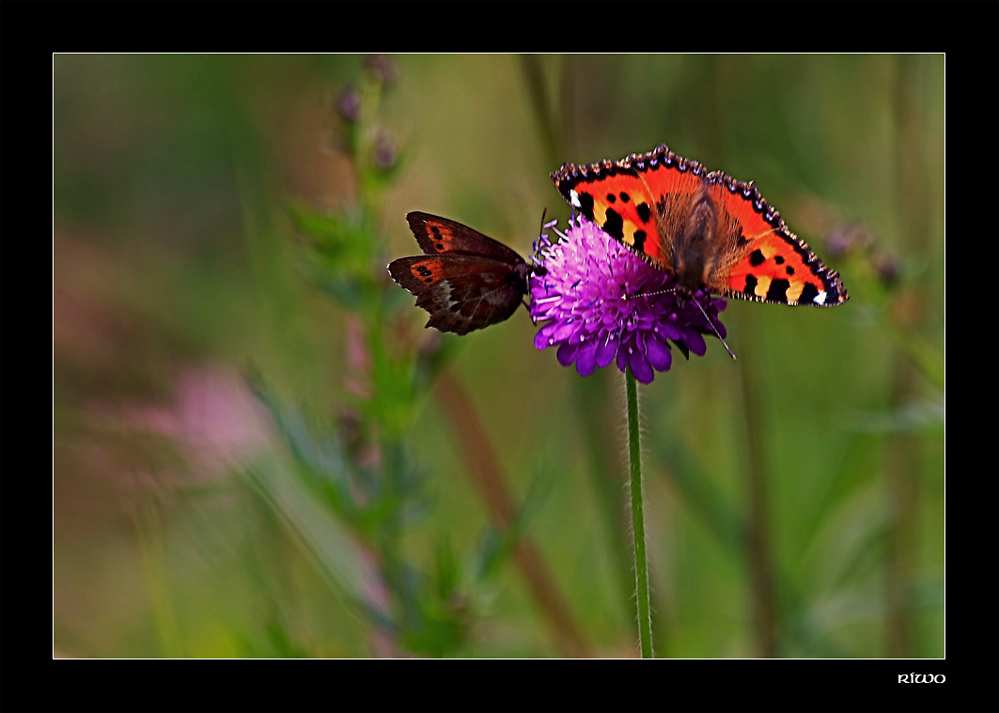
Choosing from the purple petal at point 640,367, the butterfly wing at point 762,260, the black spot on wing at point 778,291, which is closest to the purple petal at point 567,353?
the purple petal at point 640,367

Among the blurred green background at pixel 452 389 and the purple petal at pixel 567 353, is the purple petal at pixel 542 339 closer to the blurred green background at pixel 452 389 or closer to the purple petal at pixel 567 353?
the purple petal at pixel 567 353

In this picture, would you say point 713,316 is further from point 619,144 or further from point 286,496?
point 619,144

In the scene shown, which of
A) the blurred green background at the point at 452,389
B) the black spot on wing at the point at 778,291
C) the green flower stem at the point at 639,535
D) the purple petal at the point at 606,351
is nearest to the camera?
the green flower stem at the point at 639,535

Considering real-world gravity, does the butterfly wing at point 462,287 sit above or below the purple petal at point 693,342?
above

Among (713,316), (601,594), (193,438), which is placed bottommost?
(601,594)

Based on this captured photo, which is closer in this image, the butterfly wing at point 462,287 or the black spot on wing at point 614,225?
the black spot on wing at point 614,225

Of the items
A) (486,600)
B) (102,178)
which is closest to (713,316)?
(486,600)

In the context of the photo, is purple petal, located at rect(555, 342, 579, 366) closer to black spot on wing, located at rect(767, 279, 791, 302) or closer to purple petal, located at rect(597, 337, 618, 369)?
purple petal, located at rect(597, 337, 618, 369)
